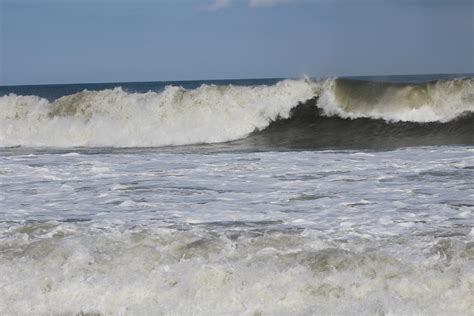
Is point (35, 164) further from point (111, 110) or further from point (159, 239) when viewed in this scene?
point (111, 110)

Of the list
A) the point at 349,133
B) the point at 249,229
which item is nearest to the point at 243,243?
the point at 249,229

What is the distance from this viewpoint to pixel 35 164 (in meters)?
12.4

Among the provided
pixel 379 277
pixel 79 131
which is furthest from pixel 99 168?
pixel 79 131

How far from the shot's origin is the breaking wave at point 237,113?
18.4 metres

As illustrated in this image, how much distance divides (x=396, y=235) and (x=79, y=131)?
15181mm

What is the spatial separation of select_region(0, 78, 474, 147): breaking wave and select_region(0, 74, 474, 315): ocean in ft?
7.26

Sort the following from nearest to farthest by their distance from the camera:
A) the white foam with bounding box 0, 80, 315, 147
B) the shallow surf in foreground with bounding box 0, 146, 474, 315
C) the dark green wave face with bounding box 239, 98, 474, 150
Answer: the shallow surf in foreground with bounding box 0, 146, 474, 315 < the dark green wave face with bounding box 239, 98, 474, 150 < the white foam with bounding box 0, 80, 315, 147

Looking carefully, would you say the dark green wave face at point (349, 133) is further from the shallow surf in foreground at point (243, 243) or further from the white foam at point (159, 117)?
the shallow surf in foreground at point (243, 243)

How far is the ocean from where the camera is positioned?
5.01 m

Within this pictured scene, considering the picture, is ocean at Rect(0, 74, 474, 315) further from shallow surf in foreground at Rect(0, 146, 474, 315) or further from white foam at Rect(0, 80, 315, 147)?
white foam at Rect(0, 80, 315, 147)

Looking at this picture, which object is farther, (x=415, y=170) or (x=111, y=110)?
(x=111, y=110)

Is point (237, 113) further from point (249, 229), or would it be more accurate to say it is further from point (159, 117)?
point (249, 229)

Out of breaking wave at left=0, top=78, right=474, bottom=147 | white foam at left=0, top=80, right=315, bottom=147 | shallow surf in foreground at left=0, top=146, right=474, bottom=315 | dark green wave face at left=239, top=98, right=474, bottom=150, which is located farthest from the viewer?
white foam at left=0, top=80, right=315, bottom=147

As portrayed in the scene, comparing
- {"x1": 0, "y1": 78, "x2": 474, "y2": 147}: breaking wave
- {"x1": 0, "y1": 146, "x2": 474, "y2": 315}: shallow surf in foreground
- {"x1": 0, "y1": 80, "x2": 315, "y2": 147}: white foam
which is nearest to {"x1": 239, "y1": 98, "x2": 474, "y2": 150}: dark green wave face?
{"x1": 0, "y1": 78, "x2": 474, "y2": 147}: breaking wave
